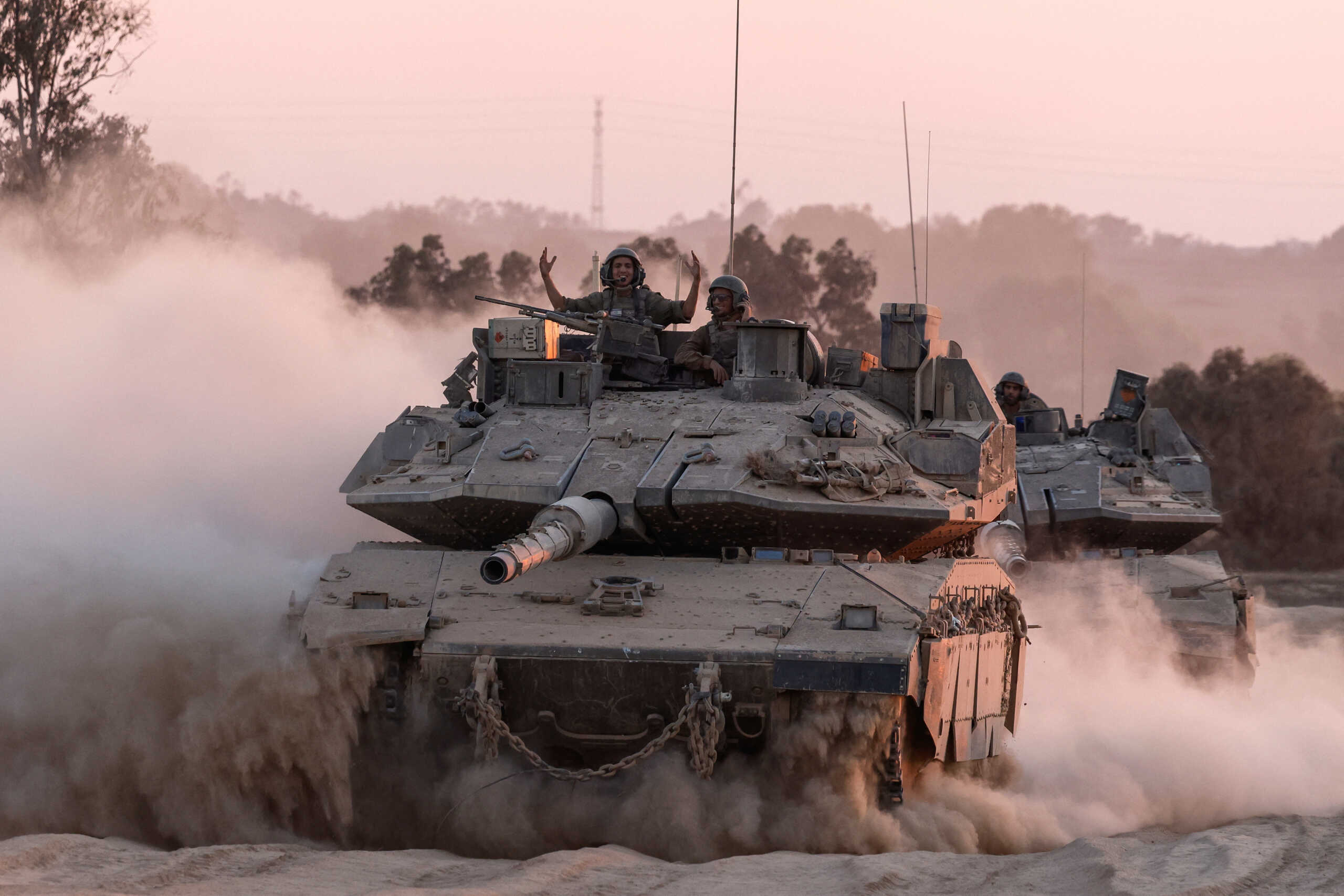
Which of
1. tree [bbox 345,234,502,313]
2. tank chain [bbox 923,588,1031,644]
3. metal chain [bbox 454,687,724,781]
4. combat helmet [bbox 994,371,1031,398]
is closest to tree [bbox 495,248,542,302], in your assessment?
tree [bbox 345,234,502,313]

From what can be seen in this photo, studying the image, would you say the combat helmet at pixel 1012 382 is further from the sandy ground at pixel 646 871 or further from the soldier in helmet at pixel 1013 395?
the sandy ground at pixel 646 871

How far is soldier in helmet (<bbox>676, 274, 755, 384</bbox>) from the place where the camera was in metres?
14.9

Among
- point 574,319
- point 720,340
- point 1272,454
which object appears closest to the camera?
point 720,340

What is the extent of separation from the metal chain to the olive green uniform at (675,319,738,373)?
16.0 ft

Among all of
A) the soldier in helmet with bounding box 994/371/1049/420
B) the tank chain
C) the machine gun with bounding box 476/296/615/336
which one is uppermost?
the machine gun with bounding box 476/296/615/336

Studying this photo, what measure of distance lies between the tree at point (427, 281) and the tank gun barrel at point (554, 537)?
28517 millimetres

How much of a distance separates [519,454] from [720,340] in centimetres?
260

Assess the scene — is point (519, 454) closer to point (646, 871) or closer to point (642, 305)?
point (642, 305)

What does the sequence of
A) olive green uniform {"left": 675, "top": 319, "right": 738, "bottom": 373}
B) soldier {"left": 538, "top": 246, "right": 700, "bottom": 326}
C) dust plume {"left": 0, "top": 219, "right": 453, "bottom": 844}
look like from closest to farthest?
dust plume {"left": 0, "top": 219, "right": 453, "bottom": 844}, olive green uniform {"left": 675, "top": 319, "right": 738, "bottom": 373}, soldier {"left": 538, "top": 246, "right": 700, "bottom": 326}

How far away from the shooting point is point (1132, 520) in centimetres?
1947

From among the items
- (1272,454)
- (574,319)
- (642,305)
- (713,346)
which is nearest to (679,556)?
(713,346)

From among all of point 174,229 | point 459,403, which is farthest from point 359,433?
point 174,229

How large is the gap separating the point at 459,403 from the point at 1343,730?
310 inches

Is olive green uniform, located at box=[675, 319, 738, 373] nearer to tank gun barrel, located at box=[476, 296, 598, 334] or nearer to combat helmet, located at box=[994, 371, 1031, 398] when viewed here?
tank gun barrel, located at box=[476, 296, 598, 334]
